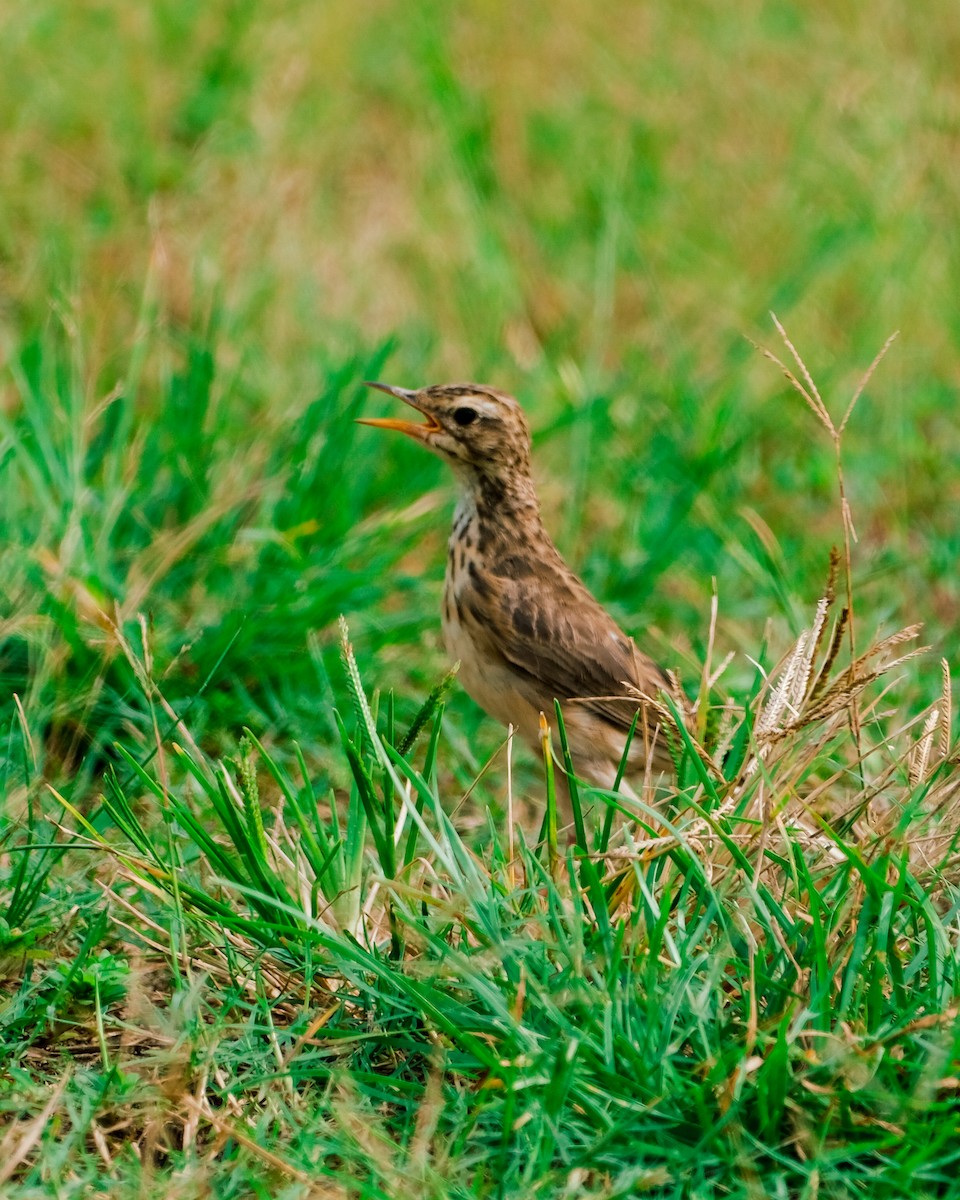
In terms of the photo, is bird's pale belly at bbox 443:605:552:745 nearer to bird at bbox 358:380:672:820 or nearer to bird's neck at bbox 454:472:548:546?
bird at bbox 358:380:672:820

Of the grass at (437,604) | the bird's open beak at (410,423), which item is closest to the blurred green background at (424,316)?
the grass at (437,604)

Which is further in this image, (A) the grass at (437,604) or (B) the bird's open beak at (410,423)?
(B) the bird's open beak at (410,423)

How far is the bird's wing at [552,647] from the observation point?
4953 millimetres

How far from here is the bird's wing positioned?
16.3 feet

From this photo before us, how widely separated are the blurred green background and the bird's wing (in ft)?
1.59

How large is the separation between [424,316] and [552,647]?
300 cm

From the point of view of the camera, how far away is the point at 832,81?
9.20 meters

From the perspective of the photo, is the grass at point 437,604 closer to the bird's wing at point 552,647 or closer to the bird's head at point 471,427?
the bird's wing at point 552,647

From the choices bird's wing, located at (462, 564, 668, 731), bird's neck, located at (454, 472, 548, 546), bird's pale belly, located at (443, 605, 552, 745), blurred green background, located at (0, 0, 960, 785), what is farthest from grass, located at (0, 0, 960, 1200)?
bird's neck, located at (454, 472, 548, 546)

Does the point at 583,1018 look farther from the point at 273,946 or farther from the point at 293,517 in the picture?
the point at 293,517

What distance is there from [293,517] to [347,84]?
3889 mm

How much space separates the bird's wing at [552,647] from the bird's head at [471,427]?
0.44 m

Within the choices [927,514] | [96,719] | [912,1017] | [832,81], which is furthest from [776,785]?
[832,81]

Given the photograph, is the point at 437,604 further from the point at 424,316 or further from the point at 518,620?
the point at 424,316
